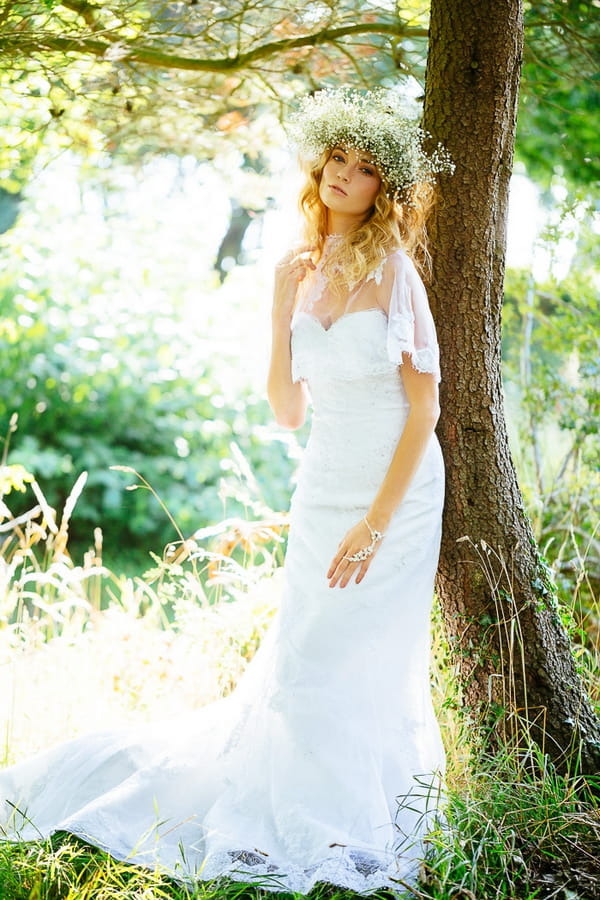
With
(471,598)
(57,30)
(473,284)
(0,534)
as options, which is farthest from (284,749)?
(0,534)

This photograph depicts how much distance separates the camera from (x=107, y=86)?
3.72m

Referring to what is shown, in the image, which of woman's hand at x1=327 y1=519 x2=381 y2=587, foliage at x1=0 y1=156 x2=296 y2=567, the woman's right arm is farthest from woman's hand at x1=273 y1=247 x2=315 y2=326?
foliage at x1=0 y1=156 x2=296 y2=567

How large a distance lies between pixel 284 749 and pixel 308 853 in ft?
1.07

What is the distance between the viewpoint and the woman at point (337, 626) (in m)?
2.65

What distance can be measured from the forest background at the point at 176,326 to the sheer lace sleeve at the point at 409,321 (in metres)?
0.60

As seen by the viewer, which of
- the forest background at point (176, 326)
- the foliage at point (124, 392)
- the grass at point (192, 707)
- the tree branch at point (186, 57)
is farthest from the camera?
the foliage at point (124, 392)

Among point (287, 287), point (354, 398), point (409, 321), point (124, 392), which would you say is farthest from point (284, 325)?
point (124, 392)

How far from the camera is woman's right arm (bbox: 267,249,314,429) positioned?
119 inches

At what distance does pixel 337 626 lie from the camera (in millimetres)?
2768

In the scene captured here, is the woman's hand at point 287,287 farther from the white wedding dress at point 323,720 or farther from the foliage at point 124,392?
the foliage at point 124,392

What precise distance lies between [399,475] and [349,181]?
991 millimetres

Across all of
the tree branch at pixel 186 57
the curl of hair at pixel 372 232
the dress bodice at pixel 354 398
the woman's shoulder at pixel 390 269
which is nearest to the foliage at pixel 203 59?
the tree branch at pixel 186 57

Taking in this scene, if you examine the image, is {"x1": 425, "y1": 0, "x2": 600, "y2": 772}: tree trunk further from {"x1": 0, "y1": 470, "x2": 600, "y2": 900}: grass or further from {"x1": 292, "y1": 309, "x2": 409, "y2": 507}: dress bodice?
{"x1": 292, "y1": 309, "x2": 409, "y2": 507}: dress bodice

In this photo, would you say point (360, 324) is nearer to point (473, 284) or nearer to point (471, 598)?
point (473, 284)
